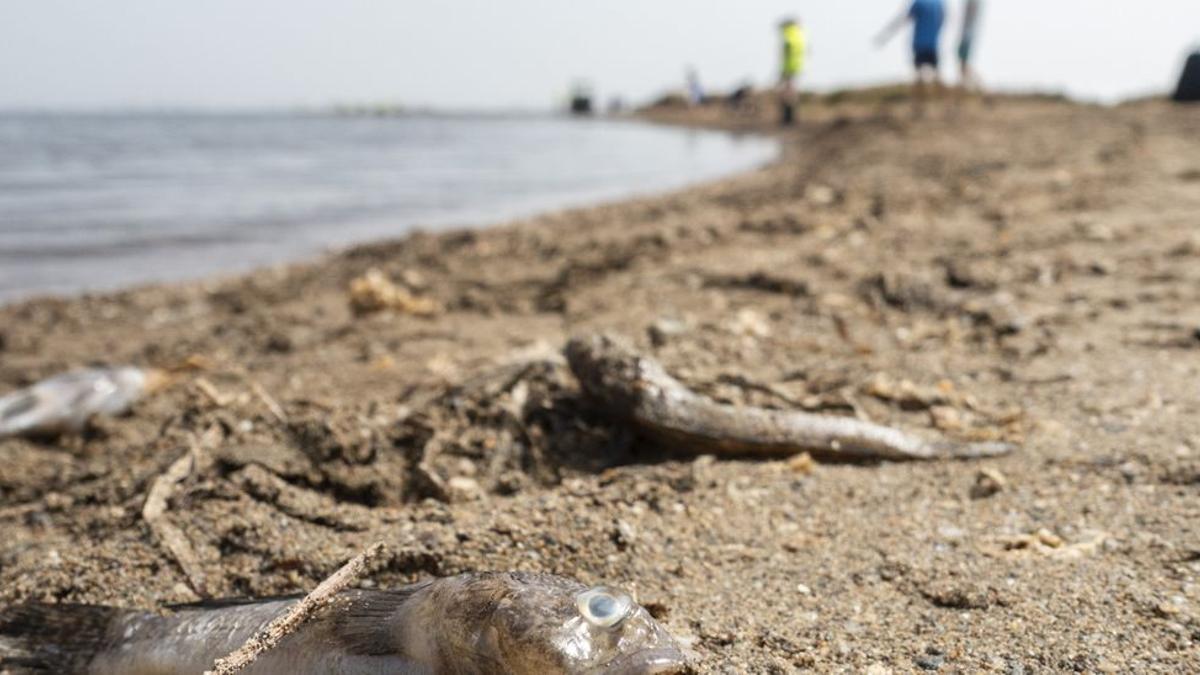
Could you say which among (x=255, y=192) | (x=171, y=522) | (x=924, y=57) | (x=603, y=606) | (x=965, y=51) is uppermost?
(x=965, y=51)

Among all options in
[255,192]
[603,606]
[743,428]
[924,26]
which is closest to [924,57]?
[924,26]

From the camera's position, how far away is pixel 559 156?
21.0m

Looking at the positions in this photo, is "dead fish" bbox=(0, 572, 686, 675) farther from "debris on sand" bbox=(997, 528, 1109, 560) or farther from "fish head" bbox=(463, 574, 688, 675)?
"debris on sand" bbox=(997, 528, 1109, 560)

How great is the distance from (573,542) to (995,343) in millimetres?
2484

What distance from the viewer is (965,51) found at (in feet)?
49.9

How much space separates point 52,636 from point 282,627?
0.80 meters

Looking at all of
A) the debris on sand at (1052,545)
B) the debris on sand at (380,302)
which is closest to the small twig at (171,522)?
the debris on sand at (1052,545)

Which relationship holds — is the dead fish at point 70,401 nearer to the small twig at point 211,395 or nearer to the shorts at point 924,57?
the small twig at point 211,395

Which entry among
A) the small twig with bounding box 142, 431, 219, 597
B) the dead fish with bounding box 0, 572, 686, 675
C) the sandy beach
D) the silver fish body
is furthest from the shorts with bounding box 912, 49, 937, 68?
the dead fish with bounding box 0, 572, 686, 675

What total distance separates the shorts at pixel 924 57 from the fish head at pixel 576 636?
44.7ft

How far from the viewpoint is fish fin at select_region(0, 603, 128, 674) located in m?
1.99

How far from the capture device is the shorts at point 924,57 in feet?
43.8

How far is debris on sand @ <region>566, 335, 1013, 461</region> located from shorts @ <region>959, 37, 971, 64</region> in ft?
46.7

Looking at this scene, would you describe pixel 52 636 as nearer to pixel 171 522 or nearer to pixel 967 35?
pixel 171 522
